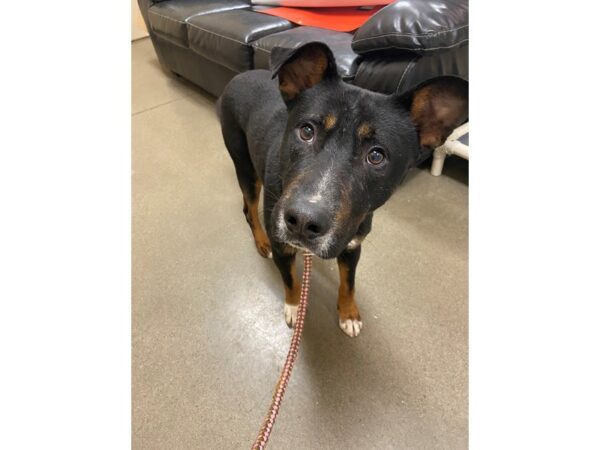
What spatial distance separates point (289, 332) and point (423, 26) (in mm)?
1738

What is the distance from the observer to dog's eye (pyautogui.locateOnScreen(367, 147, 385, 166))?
1.23 metres

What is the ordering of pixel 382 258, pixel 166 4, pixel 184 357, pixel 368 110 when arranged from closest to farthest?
pixel 368 110
pixel 184 357
pixel 382 258
pixel 166 4

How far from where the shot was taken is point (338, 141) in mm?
1203

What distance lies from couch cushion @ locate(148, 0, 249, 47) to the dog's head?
298cm

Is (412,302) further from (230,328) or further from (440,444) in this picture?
(230,328)

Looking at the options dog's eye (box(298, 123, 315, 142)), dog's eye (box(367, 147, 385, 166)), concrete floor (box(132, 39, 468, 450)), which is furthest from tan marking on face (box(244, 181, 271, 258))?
dog's eye (box(367, 147, 385, 166))

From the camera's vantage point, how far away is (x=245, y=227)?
99.5 inches

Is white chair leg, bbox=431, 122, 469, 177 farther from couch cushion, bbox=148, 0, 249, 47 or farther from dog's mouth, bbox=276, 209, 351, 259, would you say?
couch cushion, bbox=148, 0, 249, 47

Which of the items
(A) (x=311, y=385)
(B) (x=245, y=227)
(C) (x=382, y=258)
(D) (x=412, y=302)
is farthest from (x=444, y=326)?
(B) (x=245, y=227)

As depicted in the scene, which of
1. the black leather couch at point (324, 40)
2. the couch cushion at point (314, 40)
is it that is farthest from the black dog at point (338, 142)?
the couch cushion at point (314, 40)

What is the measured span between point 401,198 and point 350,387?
1.49 meters

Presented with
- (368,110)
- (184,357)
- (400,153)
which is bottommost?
(184,357)

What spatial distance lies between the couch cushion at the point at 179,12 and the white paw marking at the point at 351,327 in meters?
3.37

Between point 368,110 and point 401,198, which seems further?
point 401,198
